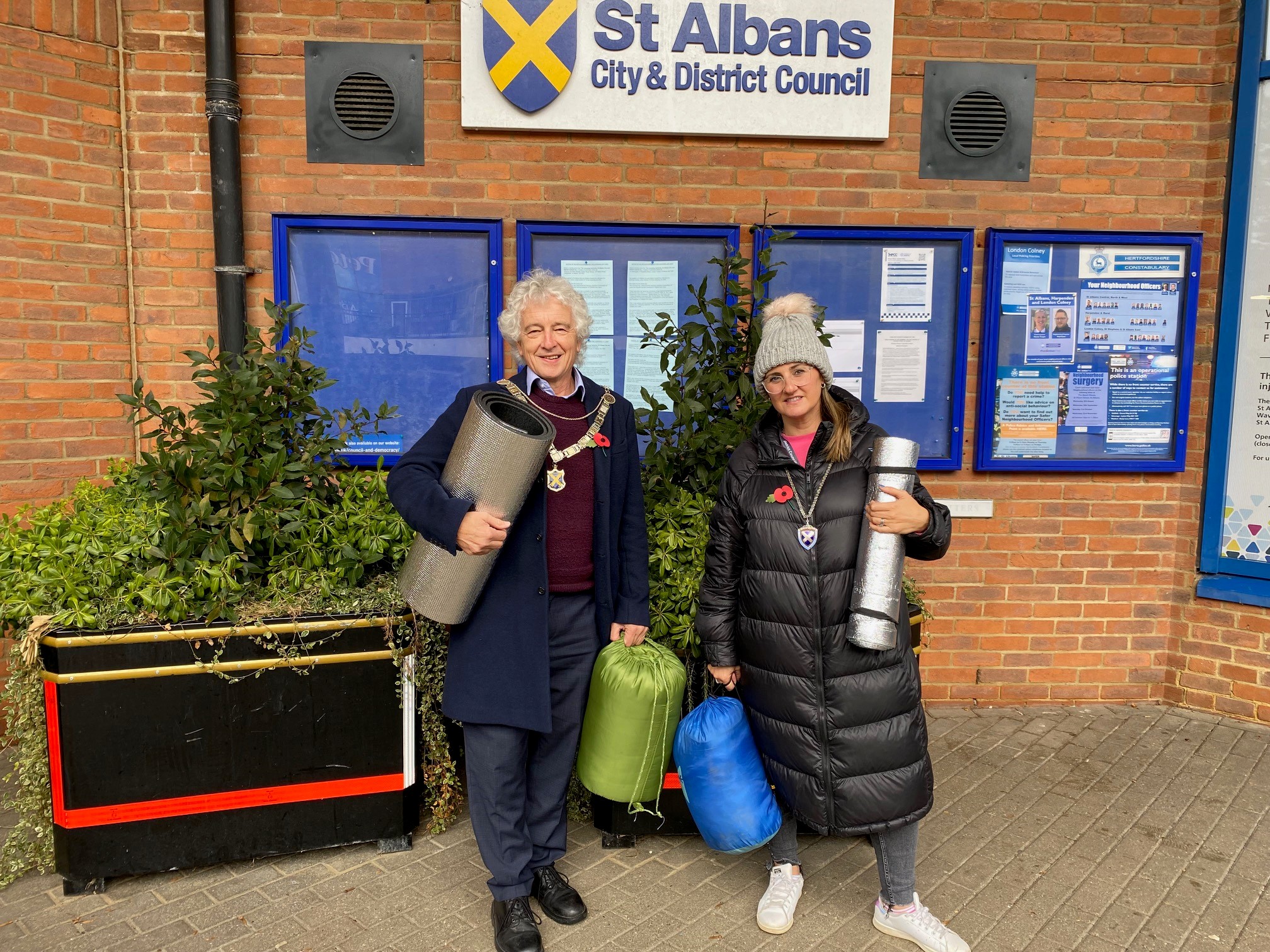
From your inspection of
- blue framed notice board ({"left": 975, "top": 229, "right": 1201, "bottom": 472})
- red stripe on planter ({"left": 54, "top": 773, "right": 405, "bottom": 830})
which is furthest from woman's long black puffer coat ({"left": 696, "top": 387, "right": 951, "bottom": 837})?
blue framed notice board ({"left": 975, "top": 229, "right": 1201, "bottom": 472})

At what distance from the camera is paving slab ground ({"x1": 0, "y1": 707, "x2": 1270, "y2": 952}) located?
107 inches

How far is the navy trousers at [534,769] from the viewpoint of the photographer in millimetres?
2666

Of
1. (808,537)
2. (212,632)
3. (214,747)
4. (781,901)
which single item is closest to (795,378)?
(808,537)

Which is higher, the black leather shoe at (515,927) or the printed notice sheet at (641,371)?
the printed notice sheet at (641,371)

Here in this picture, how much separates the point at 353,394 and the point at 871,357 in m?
2.66

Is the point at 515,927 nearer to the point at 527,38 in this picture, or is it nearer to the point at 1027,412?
the point at 1027,412

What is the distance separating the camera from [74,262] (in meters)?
3.98

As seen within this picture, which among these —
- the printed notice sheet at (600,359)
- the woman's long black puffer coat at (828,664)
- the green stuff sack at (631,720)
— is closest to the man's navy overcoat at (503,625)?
the green stuff sack at (631,720)

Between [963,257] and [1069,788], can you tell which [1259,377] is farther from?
[1069,788]

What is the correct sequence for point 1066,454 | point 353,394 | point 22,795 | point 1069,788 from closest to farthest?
point 22,795, point 1069,788, point 353,394, point 1066,454

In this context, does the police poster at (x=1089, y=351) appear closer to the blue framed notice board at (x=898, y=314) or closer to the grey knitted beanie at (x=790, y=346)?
the blue framed notice board at (x=898, y=314)

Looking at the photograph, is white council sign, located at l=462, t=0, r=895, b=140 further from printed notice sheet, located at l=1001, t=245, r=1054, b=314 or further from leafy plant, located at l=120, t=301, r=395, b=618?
leafy plant, located at l=120, t=301, r=395, b=618

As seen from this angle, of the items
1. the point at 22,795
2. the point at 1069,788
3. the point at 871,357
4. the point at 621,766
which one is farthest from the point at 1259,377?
the point at 22,795

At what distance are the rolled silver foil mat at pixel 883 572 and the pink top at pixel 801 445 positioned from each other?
27 cm
